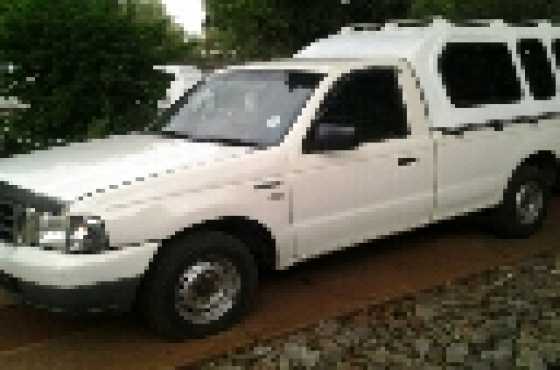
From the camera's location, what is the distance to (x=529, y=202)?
7.14 meters

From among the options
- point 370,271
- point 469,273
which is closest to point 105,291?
point 370,271

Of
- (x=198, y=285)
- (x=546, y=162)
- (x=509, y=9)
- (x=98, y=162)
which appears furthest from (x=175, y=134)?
(x=509, y=9)

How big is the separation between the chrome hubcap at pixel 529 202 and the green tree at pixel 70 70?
14.9 feet

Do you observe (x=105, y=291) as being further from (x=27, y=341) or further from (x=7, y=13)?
(x=7, y=13)

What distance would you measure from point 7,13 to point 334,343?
6.31 m

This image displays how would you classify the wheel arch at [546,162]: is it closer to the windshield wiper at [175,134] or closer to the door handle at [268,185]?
the door handle at [268,185]

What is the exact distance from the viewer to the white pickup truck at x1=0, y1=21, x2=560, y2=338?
4.37 metres

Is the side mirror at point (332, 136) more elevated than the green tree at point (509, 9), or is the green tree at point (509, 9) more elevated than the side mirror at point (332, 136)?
the green tree at point (509, 9)

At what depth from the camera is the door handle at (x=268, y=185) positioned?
5.00 m

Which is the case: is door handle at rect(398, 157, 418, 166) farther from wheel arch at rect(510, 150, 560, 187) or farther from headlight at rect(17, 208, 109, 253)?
headlight at rect(17, 208, 109, 253)

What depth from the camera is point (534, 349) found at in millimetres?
4633

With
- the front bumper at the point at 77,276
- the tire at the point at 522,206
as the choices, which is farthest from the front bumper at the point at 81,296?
the tire at the point at 522,206

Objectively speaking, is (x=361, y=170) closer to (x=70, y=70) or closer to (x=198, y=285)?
(x=198, y=285)

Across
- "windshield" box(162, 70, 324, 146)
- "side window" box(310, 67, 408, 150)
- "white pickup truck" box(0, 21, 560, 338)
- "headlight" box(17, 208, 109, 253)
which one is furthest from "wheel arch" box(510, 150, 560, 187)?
"headlight" box(17, 208, 109, 253)
